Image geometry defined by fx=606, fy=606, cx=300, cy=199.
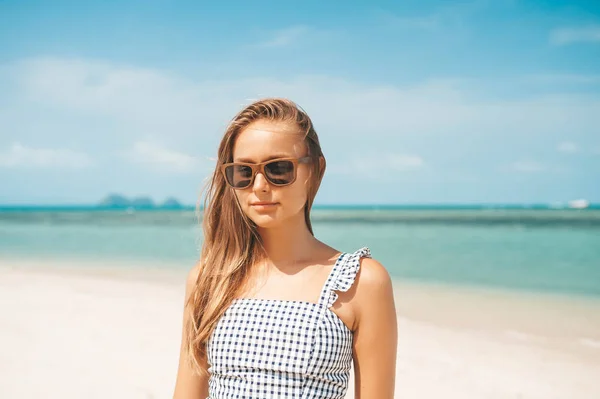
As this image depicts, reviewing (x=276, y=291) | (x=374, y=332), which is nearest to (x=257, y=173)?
(x=276, y=291)

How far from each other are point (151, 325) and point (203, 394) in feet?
16.4

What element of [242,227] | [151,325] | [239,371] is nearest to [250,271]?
[242,227]

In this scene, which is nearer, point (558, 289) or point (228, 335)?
point (228, 335)

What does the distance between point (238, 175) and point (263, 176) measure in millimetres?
106

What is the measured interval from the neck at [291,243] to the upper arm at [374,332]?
10.2 inches

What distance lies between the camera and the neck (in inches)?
85.2

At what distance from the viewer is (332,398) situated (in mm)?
1931

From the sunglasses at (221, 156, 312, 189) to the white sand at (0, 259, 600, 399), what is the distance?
3.30 m

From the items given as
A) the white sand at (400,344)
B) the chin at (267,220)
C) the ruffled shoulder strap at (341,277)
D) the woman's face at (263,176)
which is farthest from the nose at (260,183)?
the white sand at (400,344)

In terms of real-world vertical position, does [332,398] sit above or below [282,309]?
below

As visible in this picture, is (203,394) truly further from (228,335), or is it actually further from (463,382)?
(463,382)

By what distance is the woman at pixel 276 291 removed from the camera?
191 cm

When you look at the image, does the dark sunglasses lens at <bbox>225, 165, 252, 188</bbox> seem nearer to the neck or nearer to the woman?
the woman

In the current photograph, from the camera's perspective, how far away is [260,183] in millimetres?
2029
